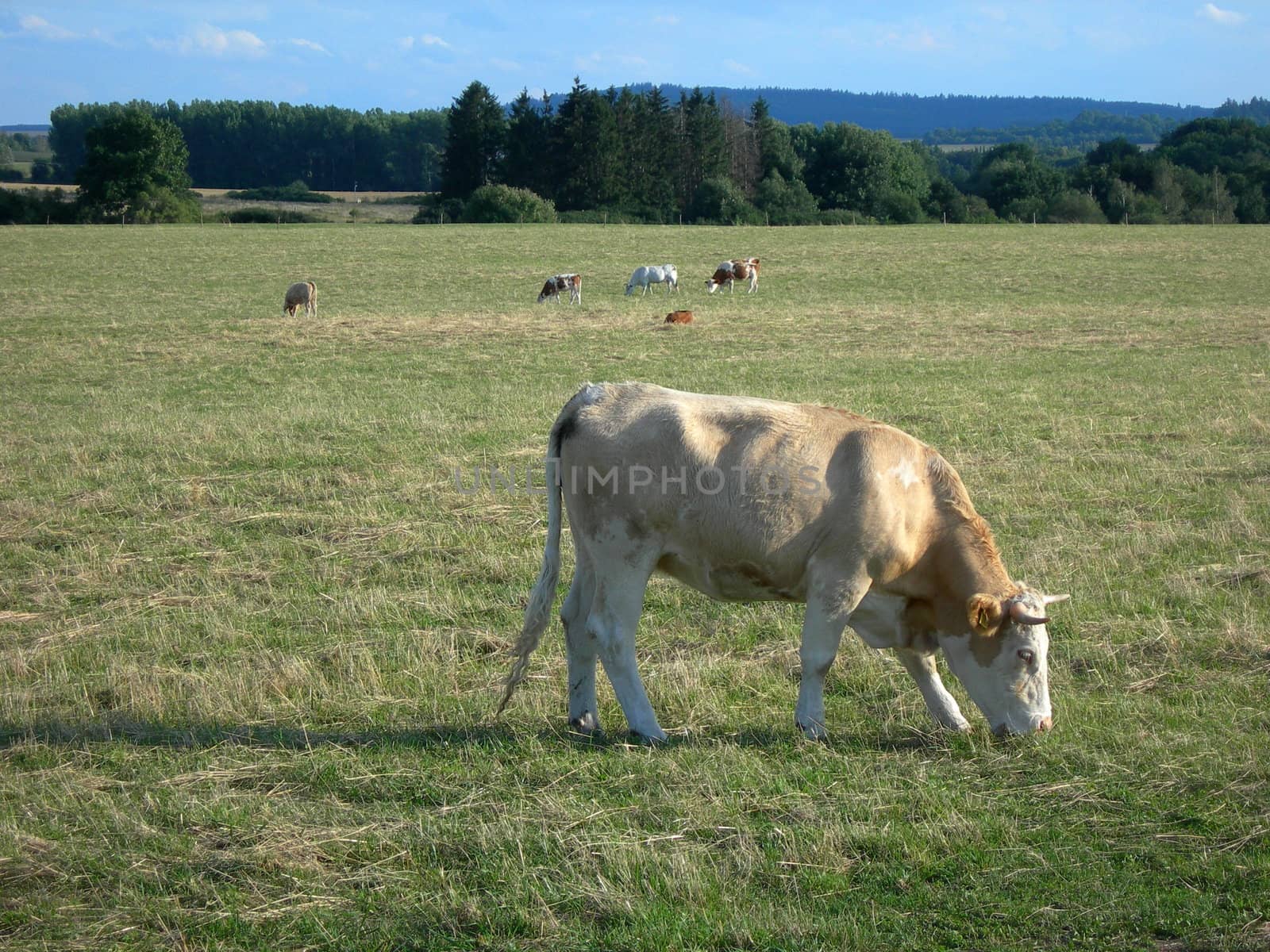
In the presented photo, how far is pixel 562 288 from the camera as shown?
108ft

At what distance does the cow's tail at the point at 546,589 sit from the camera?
585 cm

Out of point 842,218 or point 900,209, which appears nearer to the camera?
point 842,218

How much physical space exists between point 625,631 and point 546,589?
490 millimetres

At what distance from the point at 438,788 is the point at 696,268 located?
122 feet

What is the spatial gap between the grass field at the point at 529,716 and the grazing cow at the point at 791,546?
0.33 meters

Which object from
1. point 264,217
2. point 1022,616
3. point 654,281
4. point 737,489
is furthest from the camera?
point 264,217

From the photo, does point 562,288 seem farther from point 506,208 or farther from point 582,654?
point 506,208

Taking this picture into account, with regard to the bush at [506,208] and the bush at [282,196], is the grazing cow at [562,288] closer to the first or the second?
the bush at [506,208]

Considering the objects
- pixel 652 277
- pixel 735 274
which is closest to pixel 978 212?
pixel 735 274

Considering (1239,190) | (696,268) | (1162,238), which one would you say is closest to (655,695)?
(696,268)

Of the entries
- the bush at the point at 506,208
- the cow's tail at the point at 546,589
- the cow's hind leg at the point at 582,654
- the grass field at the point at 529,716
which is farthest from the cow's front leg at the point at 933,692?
the bush at the point at 506,208

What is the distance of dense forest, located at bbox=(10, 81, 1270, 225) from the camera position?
74.1 metres

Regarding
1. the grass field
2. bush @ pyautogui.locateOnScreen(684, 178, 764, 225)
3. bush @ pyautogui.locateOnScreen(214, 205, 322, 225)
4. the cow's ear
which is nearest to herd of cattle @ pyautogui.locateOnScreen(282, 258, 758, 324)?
the grass field

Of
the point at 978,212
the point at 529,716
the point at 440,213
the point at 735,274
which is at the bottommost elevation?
the point at 529,716
